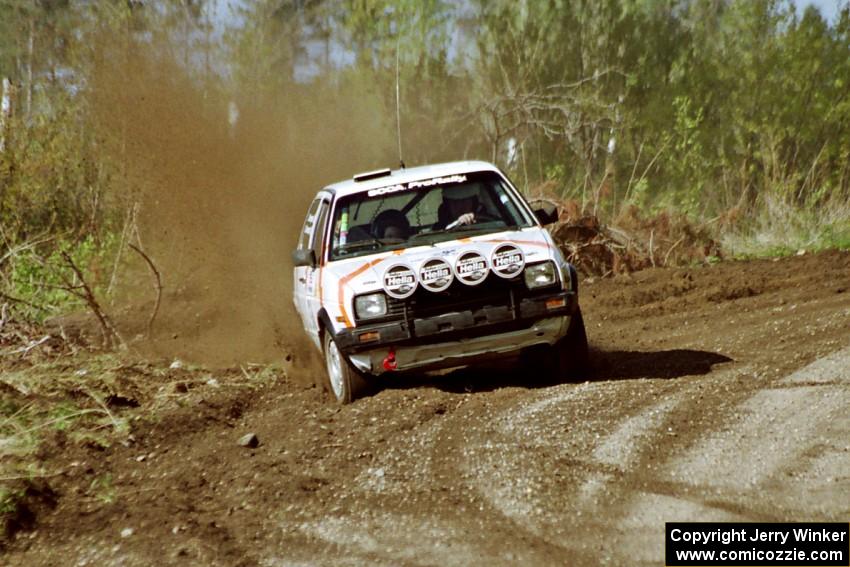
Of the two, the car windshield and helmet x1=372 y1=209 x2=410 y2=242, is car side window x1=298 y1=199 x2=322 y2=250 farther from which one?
helmet x1=372 y1=209 x2=410 y2=242

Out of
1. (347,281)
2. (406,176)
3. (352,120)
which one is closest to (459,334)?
(347,281)

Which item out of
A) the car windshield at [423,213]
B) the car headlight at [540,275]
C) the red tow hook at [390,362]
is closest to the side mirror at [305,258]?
the car windshield at [423,213]

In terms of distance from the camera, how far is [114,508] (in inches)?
241

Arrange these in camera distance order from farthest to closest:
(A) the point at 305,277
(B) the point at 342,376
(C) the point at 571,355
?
(A) the point at 305,277, (C) the point at 571,355, (B) the point at 342,376

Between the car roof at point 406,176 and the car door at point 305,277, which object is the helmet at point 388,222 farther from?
the car door at point 305,277

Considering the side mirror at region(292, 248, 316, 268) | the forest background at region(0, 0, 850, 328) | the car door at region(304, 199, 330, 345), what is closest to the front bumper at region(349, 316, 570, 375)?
the car door at region(304, 199, 330, 345)

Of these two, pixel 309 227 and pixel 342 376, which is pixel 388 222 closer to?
pixel 342 376

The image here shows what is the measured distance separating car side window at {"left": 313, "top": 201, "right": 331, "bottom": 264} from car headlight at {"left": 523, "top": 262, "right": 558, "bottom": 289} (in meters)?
1.75

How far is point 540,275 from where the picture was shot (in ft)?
26.2

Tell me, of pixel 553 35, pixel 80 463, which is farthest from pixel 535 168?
pixel 80 463

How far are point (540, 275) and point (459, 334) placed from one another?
71 cm

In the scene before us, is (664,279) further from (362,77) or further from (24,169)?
(362,77)

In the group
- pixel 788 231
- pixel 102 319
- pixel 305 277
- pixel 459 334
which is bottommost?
pixel 788 231

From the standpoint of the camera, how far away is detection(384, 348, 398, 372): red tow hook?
7969 mm
